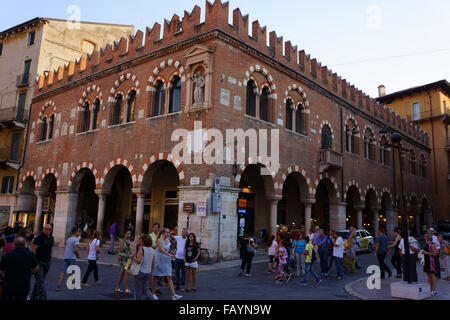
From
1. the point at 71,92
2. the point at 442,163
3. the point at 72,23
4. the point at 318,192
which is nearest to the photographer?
the point at 71,92

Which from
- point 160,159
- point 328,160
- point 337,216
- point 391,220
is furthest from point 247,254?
point 391,220

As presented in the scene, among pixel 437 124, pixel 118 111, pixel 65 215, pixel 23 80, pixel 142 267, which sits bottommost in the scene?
pixel 142 267

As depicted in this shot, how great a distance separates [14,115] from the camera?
94.1 feet

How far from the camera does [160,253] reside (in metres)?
8.78

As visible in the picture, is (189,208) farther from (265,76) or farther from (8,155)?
(8,155)

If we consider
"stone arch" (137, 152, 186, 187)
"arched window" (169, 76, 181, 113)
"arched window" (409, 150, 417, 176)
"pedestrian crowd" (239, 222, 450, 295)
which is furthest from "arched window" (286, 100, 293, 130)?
"arched window" (409, 150, 417, 176)

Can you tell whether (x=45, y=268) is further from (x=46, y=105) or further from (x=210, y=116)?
(x=46, y=105)

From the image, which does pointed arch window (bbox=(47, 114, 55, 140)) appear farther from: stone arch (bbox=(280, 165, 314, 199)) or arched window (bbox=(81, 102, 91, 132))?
stone arch (bbox=(280, 165, 314, 199))

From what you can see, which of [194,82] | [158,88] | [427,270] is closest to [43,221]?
[158,88]

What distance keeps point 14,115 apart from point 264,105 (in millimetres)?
21088

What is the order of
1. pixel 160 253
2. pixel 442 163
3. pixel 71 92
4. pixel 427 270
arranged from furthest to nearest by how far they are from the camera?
pixel 442 163, pixel 71 92, pixel 427 270, pixel 160 253

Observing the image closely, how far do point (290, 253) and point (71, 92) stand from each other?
18.1 m

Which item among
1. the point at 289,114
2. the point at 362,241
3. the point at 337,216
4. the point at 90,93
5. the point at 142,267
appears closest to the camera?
the point at 142,267

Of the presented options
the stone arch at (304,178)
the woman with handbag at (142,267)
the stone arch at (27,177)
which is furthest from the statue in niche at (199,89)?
the stone arch at (27,177)
